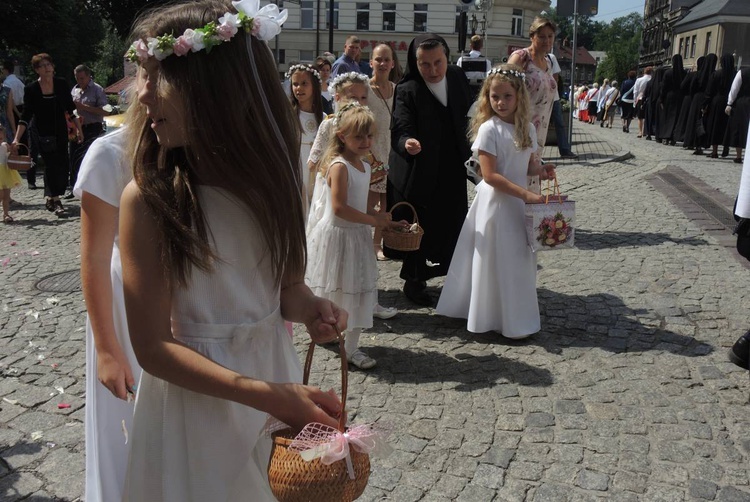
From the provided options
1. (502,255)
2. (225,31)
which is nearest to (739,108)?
(502,255)

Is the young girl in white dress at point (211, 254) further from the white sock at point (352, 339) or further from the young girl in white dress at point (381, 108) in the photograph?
the young girl in white dress at point (381, 108)

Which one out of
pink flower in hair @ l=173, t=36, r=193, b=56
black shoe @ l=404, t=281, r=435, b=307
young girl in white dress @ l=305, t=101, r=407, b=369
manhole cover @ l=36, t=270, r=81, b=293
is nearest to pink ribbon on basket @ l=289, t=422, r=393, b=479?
pink flower in hair @ l=173, t=36, r=193, b=56

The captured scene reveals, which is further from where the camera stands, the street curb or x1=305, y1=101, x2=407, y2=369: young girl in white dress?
the street curb

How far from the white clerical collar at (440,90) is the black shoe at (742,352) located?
267cm

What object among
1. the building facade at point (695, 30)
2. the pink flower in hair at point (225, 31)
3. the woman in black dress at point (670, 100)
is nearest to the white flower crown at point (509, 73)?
the pink flower in hair at point (225, 31)

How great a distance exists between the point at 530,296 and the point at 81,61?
5293 centimetres

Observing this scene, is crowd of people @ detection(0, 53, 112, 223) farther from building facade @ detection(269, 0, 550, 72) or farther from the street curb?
building facade @ detection(269, 0, 550, 72)

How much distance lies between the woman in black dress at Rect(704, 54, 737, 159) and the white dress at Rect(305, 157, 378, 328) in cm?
1244

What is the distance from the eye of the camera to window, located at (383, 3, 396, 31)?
56.8 metres

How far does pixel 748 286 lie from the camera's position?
19.4ft

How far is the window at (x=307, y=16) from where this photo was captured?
182 feet

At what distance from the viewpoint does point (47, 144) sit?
31.7 ft

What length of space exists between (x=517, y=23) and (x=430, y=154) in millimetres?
57037

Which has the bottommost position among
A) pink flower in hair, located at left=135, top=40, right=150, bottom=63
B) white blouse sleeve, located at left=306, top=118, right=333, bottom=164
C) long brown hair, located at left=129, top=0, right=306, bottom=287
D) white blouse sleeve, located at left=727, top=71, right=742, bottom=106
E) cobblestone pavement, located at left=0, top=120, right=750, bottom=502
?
cobblestone pavement, located at left=0, top=120, right=750, bottom=502
